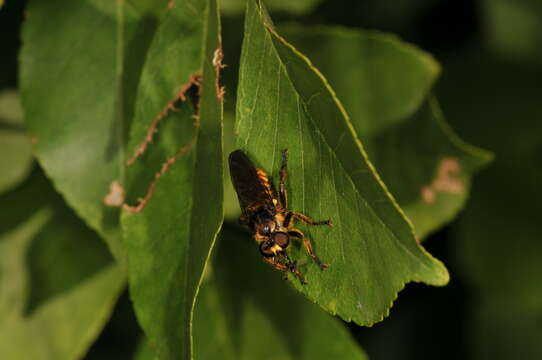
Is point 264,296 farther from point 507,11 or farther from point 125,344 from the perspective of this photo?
point 507,11

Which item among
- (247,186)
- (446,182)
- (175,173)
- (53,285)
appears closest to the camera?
(175,173)

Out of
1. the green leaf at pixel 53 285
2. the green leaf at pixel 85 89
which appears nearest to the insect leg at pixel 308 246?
the green leaf at pixel 85 89

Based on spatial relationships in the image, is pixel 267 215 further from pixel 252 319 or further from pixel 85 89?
pixel 85 89

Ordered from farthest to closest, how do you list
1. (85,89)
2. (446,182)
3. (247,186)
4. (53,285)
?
(446,182)
(53,285)
(247,186)
(85,89)

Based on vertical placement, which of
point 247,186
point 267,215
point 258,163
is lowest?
point 267,215

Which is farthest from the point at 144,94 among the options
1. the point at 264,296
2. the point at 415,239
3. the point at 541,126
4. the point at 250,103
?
the point at 541,126

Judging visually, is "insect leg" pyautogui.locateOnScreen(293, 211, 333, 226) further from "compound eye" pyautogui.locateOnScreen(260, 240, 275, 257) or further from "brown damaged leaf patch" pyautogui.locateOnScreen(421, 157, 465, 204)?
"brown damaged leaf patch" pyautogui.locateOnScreen(421, 157, 465, 204)

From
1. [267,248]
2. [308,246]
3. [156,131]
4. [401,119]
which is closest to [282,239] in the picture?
[267,248]
